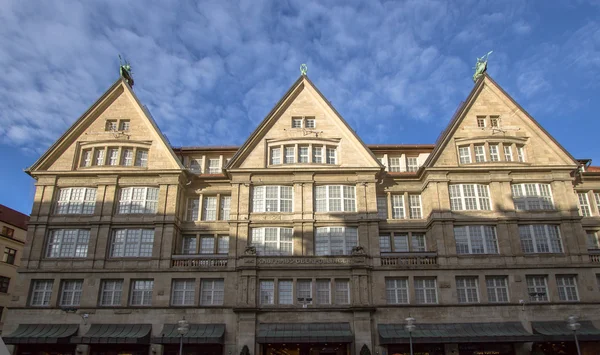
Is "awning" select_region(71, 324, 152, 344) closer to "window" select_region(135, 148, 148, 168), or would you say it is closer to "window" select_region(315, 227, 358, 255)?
"window" select_region(135, 148, 148, 168)

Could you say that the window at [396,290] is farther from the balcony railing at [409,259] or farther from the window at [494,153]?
the window at [494,153]

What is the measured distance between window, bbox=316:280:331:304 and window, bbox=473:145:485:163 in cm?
1623

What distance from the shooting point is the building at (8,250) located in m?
52.0

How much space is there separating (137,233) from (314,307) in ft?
49.3

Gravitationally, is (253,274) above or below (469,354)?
above

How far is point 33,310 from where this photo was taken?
35.0 m

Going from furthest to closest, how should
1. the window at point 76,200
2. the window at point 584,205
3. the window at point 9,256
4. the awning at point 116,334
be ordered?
the window at point 9,256, the window at point 584,205, the window at point 76,200, the awning at point 116,334

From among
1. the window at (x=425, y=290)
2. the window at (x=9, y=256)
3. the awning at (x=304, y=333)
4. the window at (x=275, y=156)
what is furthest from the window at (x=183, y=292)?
the window at (x=9, y=256)

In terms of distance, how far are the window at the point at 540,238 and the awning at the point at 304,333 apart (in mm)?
15387

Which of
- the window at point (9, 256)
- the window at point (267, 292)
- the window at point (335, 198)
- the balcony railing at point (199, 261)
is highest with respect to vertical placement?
the window at point (335, 198)

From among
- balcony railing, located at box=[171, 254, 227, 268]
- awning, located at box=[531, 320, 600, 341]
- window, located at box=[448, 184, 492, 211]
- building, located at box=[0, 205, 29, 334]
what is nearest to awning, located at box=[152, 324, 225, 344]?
balcony railing, located at box=[171, 254, 227, 268]

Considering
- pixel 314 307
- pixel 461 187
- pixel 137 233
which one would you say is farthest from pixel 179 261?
pixel 461 187

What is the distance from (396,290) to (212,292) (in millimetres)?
13673

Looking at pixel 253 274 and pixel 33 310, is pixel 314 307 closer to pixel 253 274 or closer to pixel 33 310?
pixel 253 274
